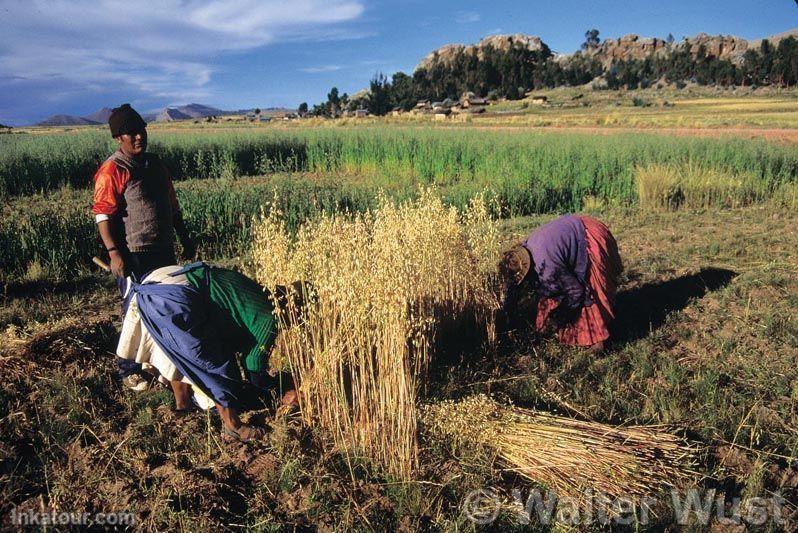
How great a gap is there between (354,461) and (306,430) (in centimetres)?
38

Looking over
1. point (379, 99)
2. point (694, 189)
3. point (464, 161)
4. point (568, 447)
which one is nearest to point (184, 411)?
point (568, 447)

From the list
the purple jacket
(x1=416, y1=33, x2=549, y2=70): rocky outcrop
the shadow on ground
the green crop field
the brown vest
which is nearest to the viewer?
the green crop field

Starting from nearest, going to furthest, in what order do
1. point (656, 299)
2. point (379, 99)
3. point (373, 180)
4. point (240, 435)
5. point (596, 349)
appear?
point (240, 435)
point (596, 349)
point (656, 299)
point (373, 180)
point (379, 99)

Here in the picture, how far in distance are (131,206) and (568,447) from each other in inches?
112

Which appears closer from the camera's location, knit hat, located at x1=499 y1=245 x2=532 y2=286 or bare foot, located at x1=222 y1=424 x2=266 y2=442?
bare foot, located at x1=222 y1=424 x2=266 y2=442

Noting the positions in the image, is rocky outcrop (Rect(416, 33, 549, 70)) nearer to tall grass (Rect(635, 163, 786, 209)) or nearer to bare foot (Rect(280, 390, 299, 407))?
tall grass (Rect(635, 163, 786, 209))

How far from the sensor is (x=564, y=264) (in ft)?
12.2

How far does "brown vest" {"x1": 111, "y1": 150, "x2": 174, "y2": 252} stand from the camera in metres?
3.15

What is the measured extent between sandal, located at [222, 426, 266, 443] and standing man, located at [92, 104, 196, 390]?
0.85 m

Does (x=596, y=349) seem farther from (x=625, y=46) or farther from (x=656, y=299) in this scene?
(x=625, y=46)

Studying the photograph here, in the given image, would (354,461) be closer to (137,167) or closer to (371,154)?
(137,167)

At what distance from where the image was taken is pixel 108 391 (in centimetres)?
318

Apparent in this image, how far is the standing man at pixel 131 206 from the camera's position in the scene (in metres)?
3.07

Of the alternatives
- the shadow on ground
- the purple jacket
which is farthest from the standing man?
the shadow on ground
